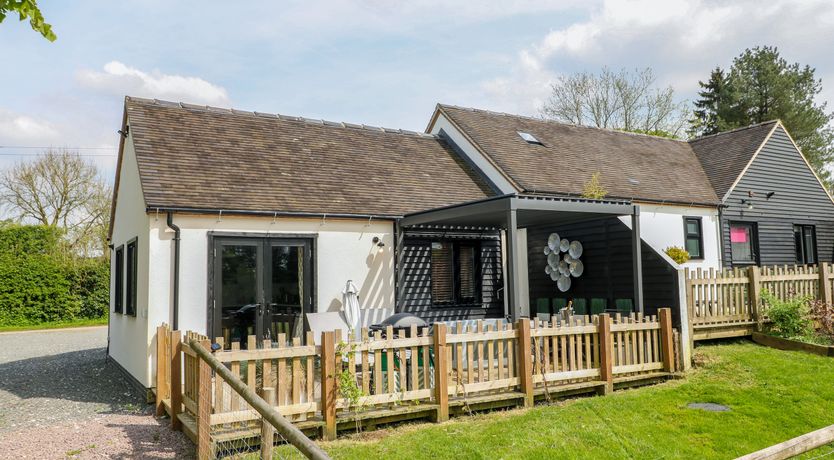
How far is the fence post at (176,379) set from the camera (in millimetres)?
7461

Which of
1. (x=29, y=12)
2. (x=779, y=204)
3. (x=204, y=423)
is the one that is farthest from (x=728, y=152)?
(x=29, y=12)

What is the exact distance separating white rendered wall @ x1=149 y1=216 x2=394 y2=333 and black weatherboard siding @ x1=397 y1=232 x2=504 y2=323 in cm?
47

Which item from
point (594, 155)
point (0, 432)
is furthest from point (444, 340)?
point (594, 155)

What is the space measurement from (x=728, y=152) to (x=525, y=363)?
1544cm

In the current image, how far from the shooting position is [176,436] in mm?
7297

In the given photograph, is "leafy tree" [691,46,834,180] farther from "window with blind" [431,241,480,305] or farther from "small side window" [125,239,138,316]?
"small side window" [125,239,138,316]

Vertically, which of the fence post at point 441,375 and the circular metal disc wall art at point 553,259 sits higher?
the circular metal disc wall art at point 553,259

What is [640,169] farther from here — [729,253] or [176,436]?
[176,436]

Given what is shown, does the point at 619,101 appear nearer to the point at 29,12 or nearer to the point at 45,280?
the point at 45,280

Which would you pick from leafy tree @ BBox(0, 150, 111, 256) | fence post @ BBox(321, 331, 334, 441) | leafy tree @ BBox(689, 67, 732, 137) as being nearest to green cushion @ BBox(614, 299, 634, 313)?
fence post @ BBox(321, 331, 334, 441)

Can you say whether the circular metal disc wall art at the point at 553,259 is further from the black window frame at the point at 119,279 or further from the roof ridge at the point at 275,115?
the black window frame at the point at 119,279

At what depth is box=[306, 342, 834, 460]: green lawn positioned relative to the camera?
6348 mm

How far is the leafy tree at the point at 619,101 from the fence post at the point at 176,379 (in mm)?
33557

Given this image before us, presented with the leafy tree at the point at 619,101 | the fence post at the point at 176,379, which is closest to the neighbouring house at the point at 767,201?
the fence post at the point at 176,379
